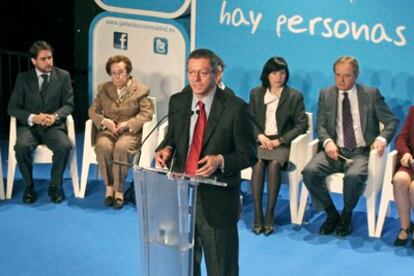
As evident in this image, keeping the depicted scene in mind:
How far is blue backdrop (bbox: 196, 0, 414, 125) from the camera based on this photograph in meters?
6.72

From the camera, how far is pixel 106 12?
784cm

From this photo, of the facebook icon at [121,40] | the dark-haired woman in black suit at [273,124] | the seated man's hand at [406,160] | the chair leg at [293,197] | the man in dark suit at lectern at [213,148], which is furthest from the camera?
the facebook icon at [121,40]

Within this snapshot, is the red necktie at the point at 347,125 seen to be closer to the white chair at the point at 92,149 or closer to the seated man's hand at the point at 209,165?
the white chair at the point at 92,149

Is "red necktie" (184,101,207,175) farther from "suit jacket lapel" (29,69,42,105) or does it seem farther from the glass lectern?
"suit jacket lapel" (29,69,42,105)

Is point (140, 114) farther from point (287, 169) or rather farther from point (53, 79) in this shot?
point (287, 169)

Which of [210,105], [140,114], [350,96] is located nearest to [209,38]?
[140,114]

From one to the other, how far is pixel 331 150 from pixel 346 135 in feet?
0.71

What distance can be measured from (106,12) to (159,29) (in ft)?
1.94

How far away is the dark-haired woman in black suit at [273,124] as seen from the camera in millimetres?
6340

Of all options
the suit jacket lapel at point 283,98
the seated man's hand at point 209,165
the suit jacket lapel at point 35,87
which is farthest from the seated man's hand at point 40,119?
the seated man's hand at point 209,165

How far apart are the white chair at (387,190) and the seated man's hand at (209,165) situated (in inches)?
109

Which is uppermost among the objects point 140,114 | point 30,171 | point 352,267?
point 140,114

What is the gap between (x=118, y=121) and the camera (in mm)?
6938

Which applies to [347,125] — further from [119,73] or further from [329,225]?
[119,73]
